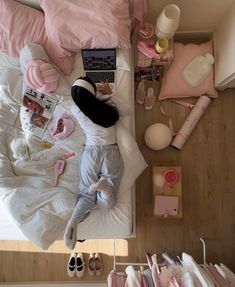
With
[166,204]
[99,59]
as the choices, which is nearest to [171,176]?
[166,204]

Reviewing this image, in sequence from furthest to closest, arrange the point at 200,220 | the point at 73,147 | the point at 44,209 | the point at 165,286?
the point at 200,220 → the point at 73,147 → the point at 44,209 → the point at 165,286

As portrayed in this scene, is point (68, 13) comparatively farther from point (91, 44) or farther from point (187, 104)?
point (187, 104)

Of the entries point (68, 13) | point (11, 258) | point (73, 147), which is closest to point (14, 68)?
point (68, 13)

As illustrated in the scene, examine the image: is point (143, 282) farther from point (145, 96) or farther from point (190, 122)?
point (145, 96)

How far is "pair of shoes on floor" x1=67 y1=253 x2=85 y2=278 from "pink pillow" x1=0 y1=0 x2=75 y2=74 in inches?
43.1

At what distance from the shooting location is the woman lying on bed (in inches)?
57.2

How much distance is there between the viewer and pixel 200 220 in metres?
1.91

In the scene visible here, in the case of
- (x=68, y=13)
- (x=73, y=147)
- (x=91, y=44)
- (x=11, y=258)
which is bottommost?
(x=11, y=258)

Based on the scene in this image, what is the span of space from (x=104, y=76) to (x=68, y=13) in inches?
13.9

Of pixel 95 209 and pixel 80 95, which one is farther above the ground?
pixel 80 95

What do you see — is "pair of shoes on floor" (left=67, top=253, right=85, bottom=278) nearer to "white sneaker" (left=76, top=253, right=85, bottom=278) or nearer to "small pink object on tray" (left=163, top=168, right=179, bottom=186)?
"white sneaker" (left=76, top=253, right=85, bottom=278)

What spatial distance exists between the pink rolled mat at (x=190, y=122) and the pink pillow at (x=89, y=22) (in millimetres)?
578

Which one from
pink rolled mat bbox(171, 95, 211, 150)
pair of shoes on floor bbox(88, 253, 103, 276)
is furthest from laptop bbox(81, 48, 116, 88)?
pair of shoes on floor bbox(88, 253, 103, 276)

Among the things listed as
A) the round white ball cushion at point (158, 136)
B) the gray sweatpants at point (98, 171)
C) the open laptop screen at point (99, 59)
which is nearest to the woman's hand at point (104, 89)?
the open laptop screen at point (99, 59)
